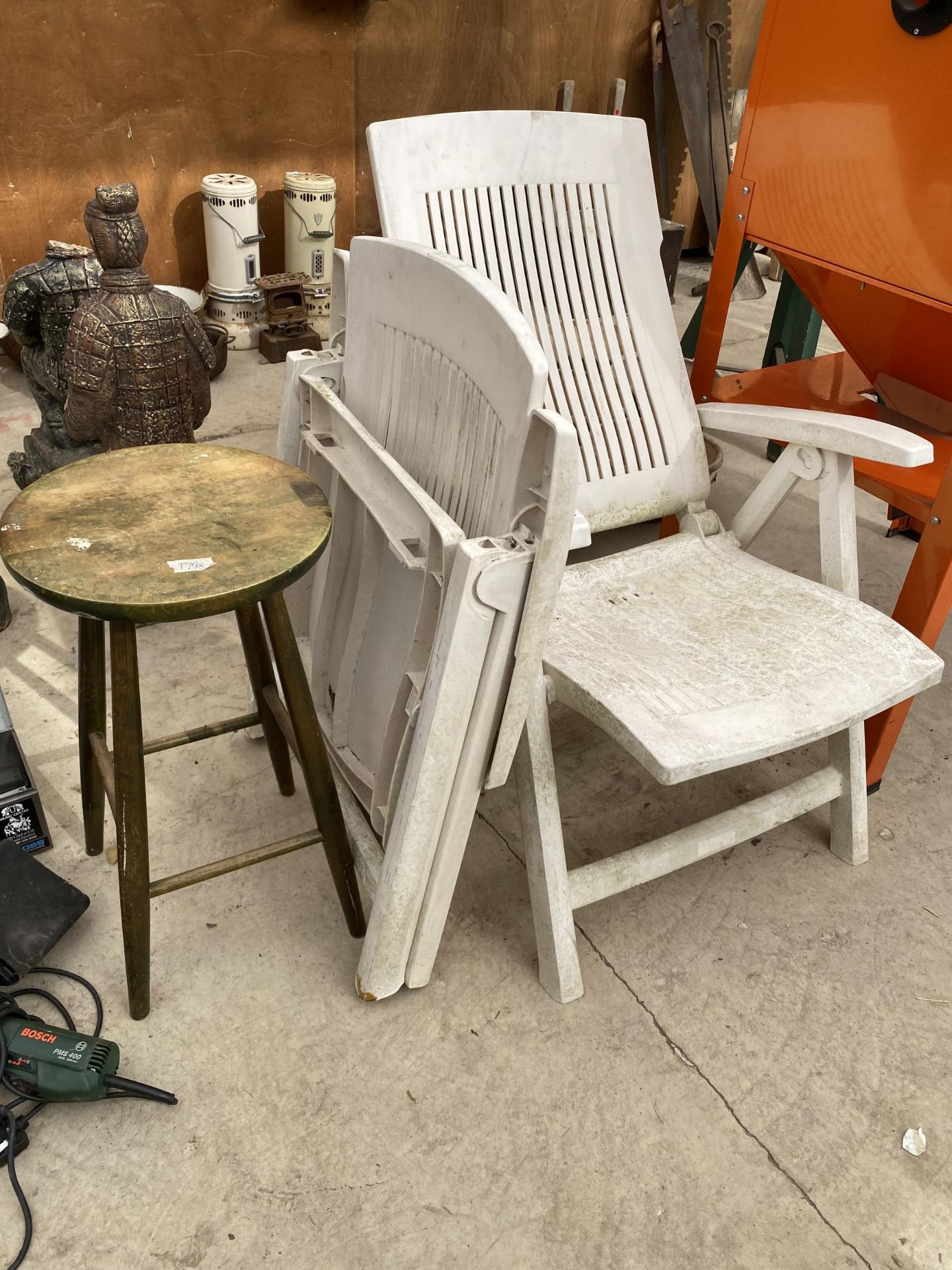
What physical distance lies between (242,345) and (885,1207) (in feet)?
13.5

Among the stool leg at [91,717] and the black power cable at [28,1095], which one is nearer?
the black power cable at [28,1095]

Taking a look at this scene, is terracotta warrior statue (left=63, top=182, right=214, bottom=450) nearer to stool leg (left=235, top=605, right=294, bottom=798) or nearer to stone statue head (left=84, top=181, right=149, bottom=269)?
stone statue head (left=84, top=181, right=149, bottom=269)

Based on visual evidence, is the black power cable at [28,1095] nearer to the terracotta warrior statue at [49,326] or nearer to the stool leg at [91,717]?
the stool leg at [91,717]

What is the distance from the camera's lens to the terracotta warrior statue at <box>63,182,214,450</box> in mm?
2270

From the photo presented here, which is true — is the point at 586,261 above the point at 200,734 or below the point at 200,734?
above

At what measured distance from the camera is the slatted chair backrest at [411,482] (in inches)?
51.3

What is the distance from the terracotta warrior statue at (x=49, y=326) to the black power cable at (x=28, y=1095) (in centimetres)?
160

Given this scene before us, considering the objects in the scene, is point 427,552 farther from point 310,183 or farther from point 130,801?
point 310,183

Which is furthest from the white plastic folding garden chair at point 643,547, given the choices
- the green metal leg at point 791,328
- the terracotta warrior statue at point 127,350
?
the green metal leg at point 791,328

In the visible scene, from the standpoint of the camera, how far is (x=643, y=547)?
7.10 ft

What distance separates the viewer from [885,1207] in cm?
154

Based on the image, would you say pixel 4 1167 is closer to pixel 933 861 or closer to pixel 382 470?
pixel 382 470

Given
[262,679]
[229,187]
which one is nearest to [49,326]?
[229,187]

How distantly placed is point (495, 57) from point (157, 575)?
477 centimetres
